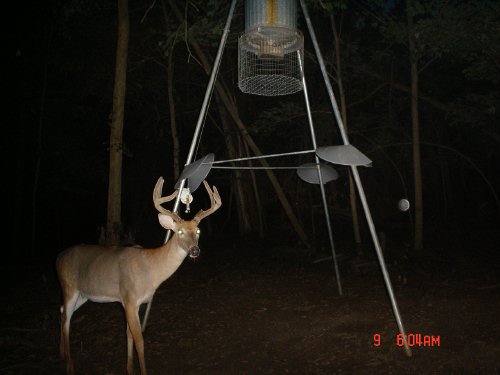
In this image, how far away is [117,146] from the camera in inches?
305

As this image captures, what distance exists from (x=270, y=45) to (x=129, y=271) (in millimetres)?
3177

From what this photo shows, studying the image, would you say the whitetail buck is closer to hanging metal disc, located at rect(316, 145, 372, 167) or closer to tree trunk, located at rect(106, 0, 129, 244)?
hanging metal disc, located at rect(316, 145, 372, 167)

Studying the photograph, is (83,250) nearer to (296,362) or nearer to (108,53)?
(296,362)

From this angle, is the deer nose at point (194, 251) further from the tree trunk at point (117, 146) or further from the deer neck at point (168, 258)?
the tree trunk at point (117, 146)

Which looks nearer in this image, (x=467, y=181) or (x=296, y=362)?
(x=296, y=362)

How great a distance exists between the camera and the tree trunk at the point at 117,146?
24.8 ft

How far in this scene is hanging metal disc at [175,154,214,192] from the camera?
4.63 meters

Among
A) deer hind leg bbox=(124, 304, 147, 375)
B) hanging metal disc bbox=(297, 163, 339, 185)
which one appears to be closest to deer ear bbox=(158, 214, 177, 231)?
deer hind leg bbox=(124, 304, 147, 375)

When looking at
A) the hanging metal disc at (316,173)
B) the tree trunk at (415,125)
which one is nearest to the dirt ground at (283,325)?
the tree trunk at (415,125)

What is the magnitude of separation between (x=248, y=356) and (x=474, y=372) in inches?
95.0

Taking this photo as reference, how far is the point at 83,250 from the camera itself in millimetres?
5242

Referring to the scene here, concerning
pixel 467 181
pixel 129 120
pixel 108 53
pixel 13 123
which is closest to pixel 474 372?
pixel 108 53
